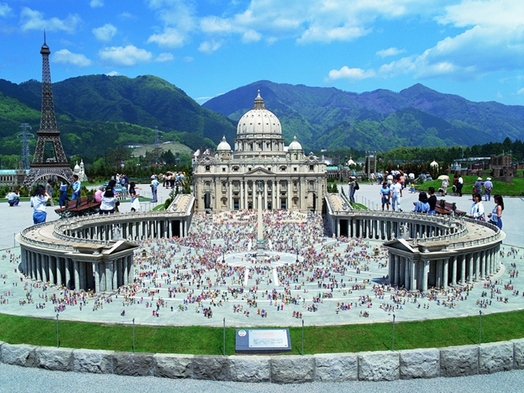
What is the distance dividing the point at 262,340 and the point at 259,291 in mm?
17635

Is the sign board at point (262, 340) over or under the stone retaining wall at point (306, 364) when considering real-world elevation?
over

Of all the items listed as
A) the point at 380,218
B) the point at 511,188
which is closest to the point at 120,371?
the point at 380,218

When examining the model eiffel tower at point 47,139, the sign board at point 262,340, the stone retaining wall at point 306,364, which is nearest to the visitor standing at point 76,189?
the model eiffel tower at point 47,139

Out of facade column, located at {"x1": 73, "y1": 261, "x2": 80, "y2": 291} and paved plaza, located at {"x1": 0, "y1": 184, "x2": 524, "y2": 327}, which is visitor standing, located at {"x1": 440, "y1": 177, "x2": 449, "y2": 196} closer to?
paved plaza, located at {"x1": 0, "y1": 184, "x2": 524, "y2": 327}

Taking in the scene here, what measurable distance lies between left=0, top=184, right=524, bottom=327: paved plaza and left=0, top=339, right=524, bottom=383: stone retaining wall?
656 centimetres

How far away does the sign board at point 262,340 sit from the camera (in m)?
39.7

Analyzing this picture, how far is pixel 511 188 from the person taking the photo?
138500mm

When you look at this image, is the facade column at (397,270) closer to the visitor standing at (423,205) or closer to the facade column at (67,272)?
the facade column at (67,272)

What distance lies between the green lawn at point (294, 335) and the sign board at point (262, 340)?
2.17ft

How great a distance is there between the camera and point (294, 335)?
42.1 metres

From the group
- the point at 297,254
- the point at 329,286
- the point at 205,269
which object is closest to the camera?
the point at 329,286

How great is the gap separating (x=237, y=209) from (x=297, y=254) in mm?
59411

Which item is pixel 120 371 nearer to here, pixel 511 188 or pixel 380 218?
pixel 380 218

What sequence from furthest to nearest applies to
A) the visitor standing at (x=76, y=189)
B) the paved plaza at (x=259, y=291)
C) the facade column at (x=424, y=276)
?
the visitor standing at (x=76, y=189), the facade column at (x=424, y=276), the paved plaza at (x=259, y=291)
